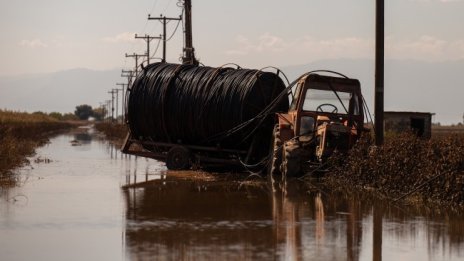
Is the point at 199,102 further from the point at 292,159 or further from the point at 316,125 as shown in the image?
the point at 292,159

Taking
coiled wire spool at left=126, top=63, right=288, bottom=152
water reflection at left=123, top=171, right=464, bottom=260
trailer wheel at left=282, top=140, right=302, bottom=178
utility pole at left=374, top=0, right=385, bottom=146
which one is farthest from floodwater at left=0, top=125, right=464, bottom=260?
coiled wire spool at left=126, top=63, right=288, bottom=152

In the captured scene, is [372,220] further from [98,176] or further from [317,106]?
[98,176]

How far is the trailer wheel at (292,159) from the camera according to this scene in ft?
64.5

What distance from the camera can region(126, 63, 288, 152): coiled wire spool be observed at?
73.6ft

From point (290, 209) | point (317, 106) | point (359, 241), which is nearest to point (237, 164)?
point (317, 106)

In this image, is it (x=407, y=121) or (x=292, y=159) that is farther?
(x=407, y=121)

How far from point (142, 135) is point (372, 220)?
13.4 m

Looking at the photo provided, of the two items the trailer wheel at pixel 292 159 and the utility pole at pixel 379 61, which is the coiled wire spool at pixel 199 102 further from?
the utility pole at pixel 379 61

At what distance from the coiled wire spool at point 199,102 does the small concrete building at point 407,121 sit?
896cm

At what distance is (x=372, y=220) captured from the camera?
41.1 feet

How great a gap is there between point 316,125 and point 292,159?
1.39 meters

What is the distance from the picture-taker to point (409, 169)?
1569 centimetres

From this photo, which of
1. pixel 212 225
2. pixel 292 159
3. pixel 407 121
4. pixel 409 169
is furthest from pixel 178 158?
pixel 212 225

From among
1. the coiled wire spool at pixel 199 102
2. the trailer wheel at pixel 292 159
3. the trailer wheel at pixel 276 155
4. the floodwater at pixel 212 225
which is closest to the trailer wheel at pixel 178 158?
the coiled wire spool at pixel 199 102
